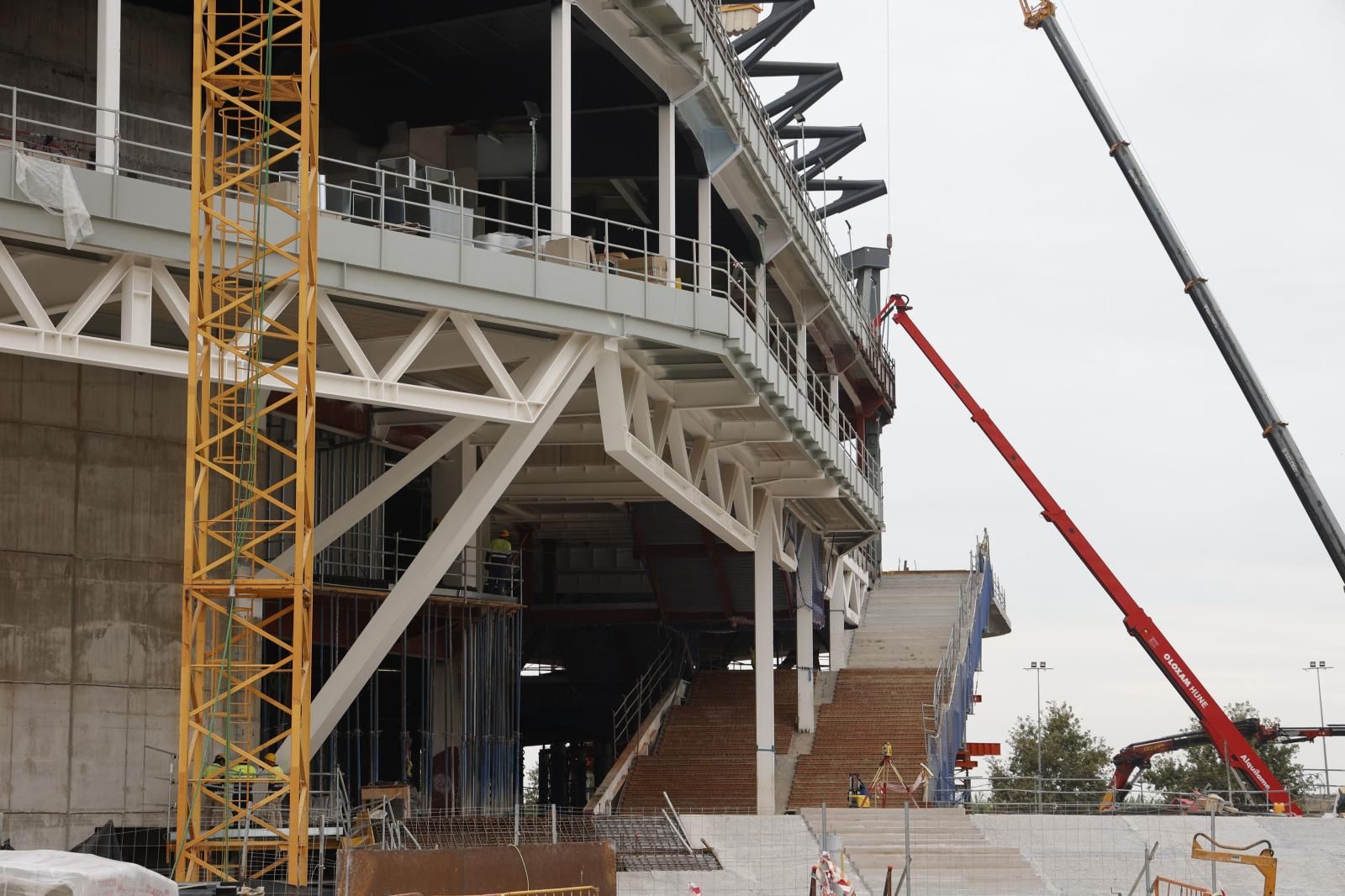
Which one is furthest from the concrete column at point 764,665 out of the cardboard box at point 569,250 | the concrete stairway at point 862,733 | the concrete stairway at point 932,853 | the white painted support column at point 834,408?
the cardboard box at point 569,250

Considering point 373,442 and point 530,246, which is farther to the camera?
point 373,442

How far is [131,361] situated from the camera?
2288 cm

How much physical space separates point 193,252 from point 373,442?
1227 centimetres

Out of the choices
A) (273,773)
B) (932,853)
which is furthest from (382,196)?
(932,853)

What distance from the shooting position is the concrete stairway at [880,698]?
41.7m

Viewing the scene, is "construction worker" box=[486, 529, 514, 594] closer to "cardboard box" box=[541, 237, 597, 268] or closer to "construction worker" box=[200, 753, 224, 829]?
"construction worker" box=[200, 753, 224, 829]

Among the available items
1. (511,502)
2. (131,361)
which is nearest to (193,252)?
(131,361)

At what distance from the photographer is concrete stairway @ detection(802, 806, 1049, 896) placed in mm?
28094

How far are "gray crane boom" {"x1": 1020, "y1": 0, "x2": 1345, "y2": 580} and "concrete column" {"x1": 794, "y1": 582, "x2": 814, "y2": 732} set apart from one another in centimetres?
1217

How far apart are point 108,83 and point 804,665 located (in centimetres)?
2565

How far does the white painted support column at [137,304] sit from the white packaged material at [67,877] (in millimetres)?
8682

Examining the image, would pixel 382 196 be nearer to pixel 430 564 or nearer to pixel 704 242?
pixel 430 564

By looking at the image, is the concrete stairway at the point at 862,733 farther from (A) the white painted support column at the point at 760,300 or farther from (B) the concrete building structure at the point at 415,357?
(A) the white painted support column at the point at 760,300

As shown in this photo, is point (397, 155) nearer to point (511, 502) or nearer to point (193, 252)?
point (511, 502)
